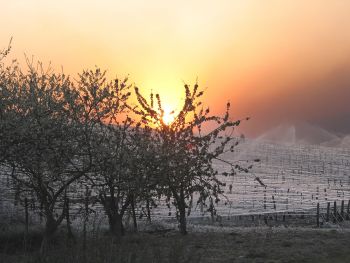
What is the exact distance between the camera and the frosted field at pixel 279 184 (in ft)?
162

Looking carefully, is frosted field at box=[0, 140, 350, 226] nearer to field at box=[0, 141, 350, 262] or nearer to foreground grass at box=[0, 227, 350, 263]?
field at box=[0, 141, 350, 262]

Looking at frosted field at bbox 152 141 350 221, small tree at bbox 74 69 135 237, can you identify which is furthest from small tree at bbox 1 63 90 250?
frosted field at bbox 152 141 350 221

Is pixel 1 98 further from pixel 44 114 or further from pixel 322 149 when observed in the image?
pixel 322 149

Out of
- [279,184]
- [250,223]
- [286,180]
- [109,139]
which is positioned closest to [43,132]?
[109,139]

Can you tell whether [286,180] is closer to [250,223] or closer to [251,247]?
[250,223]

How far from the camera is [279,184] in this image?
8238 centimetres

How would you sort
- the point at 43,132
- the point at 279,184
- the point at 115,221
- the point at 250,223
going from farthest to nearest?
1. the point at 279,184
2. the point at 250,223
3. the point at 115,221
4. the point at 43,132

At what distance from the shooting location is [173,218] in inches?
1839

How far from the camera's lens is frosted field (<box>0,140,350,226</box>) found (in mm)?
49344

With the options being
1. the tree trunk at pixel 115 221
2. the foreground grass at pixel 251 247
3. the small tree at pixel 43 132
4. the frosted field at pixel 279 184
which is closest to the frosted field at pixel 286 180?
the frosted field at pixel 279 184

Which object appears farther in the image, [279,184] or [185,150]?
[279,184]

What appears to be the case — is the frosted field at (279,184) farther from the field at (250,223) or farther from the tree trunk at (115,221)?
the tree trunk at (115,221)

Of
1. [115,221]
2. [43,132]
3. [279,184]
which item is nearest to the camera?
[43,132]

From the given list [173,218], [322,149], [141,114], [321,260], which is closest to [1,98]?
[141,114]
